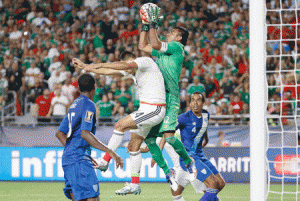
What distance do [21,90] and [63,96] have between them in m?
1.96

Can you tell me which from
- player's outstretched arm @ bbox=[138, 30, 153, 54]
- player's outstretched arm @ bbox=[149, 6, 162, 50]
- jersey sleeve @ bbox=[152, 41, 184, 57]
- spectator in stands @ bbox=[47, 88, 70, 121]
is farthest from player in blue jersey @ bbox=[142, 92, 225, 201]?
spectator in stands @ bbox=[47, 88, 70, 121]

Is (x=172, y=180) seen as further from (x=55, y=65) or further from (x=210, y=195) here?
(x=55, y=65)

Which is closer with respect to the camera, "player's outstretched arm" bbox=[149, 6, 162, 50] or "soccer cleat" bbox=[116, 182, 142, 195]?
"player's outstretched arm" bbox=[149, 6, 162, 50]

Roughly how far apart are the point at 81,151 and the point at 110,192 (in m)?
6.15

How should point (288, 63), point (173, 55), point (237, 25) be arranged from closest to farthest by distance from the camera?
point (173, 55)
point (288, 63)
point (237, 25)

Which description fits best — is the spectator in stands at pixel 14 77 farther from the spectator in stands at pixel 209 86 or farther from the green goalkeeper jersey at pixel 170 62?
the green goalkeeper jersey at pixel 170 62

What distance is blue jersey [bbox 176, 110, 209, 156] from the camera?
9070 mm

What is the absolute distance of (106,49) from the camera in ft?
61.2

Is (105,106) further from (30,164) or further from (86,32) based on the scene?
(86,32)

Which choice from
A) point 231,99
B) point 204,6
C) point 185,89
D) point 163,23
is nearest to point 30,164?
point 185,89

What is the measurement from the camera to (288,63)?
54.2 feet

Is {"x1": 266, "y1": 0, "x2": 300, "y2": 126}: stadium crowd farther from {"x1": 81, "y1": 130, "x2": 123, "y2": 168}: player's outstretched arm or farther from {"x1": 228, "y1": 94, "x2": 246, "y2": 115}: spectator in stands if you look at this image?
{"x1": 81, "y1": 130, "x2": 123, "y2": 168}: player's outstretched arm

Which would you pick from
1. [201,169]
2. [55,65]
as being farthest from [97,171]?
[201,169]

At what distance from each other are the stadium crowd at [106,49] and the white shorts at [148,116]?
7154 millimetres
